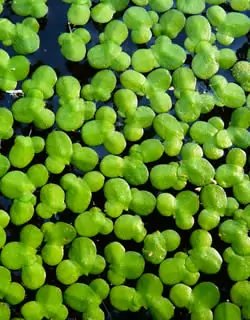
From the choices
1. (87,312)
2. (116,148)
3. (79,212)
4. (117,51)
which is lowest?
(87,312)

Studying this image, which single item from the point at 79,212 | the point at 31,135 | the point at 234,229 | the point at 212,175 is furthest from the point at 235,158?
the point at 31,135

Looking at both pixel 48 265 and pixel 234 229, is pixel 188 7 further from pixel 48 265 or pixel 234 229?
pixel 48 265

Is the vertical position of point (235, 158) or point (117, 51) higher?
point (117, 51)

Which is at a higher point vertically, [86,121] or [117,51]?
[117,51]

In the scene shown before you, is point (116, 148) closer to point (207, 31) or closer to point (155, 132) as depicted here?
point (155, 132)

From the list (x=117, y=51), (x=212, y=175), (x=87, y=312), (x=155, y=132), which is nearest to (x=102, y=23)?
(x=117, y=51)

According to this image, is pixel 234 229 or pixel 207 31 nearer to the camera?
pixel 234 229
